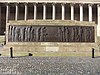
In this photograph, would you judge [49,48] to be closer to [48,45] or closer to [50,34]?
[48,45]

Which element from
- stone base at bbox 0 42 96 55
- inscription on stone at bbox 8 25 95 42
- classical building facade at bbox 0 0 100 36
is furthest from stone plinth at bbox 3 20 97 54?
classical building facade at bbox 0 0 100 36

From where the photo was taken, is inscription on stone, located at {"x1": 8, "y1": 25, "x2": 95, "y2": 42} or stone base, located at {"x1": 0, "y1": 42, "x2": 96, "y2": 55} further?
inscription on stone, located at {"x1": 8, "y1": 25, "x2": 95, "y2": 42}

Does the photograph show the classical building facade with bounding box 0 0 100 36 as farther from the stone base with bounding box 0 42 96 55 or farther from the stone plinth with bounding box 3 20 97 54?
the stone base with bounding box 0 42 96 55

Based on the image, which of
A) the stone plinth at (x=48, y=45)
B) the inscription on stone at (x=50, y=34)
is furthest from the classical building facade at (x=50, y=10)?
the stone plinth at (x=48, y=45)

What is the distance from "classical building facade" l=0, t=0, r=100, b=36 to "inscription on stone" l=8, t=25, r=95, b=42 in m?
59.2

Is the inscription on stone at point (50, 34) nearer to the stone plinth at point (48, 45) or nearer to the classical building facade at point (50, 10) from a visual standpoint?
the stone plinth at point (48, 45)

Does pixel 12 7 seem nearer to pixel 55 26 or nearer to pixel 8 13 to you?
pixel 8 13

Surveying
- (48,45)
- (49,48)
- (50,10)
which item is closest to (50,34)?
(48,45)

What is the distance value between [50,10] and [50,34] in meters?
71.8

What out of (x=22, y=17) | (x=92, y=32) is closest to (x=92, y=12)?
→ (x=22, y=17)

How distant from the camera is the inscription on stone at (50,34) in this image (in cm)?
2662

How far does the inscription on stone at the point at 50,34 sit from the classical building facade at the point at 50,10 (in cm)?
5924

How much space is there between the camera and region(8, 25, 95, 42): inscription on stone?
26.6 metres

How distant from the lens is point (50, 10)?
9750 centimetres
